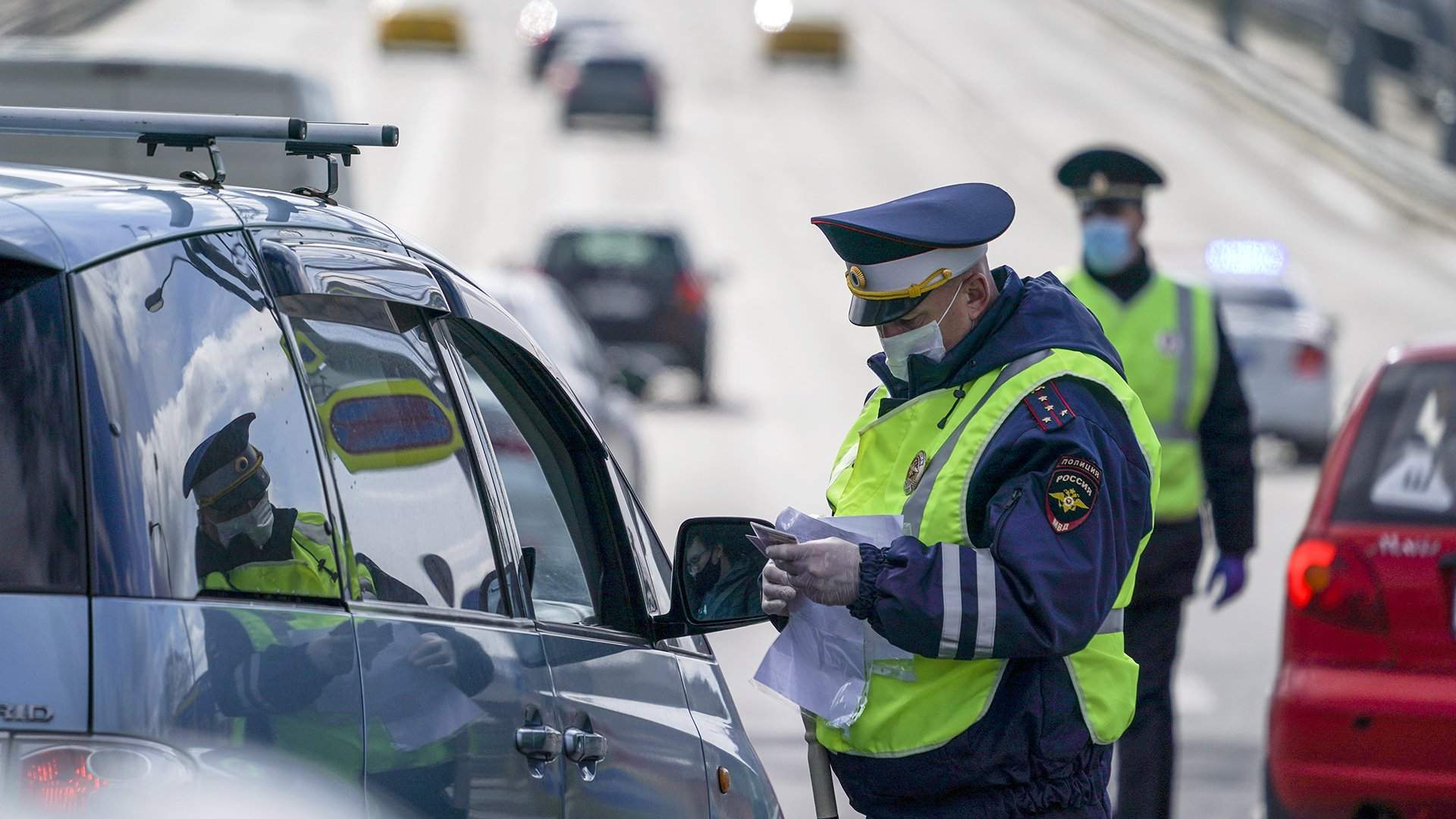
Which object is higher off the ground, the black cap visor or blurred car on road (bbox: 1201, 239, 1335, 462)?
the black cap visor

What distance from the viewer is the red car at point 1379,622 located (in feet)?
17.7

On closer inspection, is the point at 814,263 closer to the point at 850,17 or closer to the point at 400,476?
the point at 850,17

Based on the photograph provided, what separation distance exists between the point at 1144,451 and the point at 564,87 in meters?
42.8

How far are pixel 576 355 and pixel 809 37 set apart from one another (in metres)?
41.9

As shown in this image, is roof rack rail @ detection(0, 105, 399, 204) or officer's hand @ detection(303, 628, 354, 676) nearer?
officer's hand @ detection(303, 628, 354, 676)

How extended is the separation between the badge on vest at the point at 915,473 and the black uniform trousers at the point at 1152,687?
2.70 meters

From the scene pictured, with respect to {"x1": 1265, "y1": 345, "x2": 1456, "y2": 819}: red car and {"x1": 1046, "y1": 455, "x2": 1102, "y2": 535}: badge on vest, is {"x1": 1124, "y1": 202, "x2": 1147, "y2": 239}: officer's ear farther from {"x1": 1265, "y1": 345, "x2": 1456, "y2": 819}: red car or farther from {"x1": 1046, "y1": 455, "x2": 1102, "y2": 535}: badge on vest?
{"x1": 1046, "y1": 455, "x2": 1102, "y2": 535}: badge on vest

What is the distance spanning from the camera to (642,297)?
74.5 ft

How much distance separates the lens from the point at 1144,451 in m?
3.47

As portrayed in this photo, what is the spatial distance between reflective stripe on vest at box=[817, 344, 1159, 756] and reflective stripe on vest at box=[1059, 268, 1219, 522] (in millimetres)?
2847

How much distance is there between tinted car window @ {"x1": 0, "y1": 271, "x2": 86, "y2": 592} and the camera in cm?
233

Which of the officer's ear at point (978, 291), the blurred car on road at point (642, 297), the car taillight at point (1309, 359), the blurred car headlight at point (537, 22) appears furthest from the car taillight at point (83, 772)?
the blurred car headlight at point (537, 22)

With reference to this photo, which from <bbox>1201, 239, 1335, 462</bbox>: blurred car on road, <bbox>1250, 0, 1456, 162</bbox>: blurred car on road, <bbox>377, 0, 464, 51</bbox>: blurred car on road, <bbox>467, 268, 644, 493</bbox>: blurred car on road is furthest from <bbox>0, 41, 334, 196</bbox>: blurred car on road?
<bbox>377, 0, 464, 51</bbox>: blurred car on road

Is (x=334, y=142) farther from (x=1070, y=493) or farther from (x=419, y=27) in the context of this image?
(x=419, y=27)
